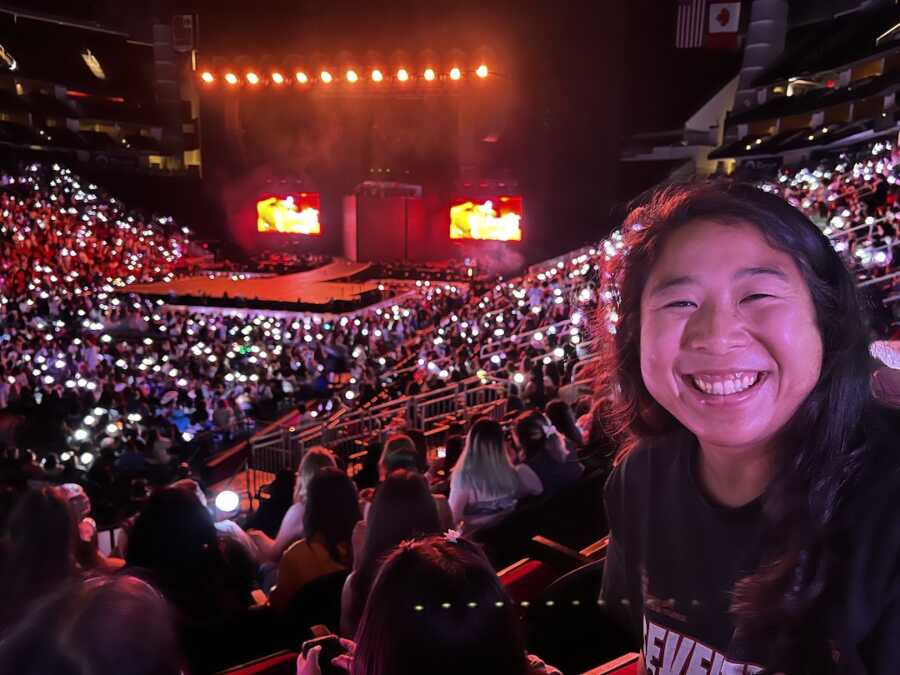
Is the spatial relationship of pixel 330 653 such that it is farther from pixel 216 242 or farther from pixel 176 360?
pixel 216 242

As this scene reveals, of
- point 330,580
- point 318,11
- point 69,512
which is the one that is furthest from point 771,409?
point 318,11

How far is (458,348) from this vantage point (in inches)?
508

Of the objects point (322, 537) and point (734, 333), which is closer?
point (734, 333)

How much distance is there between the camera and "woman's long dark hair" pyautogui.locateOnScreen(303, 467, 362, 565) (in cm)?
329

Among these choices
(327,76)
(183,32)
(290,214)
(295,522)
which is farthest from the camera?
(183,32)

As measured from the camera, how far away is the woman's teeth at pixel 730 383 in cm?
121

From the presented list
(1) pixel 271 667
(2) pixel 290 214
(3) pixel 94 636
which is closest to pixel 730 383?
(3) pixel 94 636

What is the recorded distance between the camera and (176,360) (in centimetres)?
1259

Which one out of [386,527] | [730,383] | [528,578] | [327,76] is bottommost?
[528,578]

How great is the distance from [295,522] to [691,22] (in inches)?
1167

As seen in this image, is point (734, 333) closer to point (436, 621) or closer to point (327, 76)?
point (436, 621)

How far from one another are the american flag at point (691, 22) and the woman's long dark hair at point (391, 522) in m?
29.9

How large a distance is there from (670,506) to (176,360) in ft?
40.3

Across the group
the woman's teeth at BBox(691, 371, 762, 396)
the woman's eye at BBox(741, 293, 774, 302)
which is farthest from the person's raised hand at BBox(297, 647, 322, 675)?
the woman's eye at BBox(741, 293, 774, 302)
